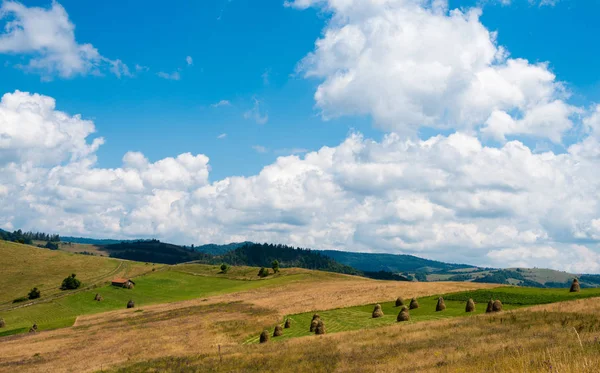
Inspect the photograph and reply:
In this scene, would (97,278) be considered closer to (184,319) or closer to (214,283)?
(214,283)

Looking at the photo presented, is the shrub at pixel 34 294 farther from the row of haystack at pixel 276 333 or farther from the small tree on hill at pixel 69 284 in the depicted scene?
the row of haystack at pixel 276 333

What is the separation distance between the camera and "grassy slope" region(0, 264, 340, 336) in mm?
100312

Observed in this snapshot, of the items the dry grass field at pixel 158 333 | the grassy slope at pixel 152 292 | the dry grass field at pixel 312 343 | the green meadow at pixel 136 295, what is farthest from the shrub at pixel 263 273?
the dry grass field at pixel 312 343

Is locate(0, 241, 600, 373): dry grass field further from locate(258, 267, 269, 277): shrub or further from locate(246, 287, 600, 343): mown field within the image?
locate(258, 267, 269, 277): shrub

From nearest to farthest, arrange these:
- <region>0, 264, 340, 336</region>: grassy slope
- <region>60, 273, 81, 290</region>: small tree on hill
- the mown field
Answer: the mown field
<region>0, 264, 340, 336</region>: grassy slope
<region>60, 273, 81, 290</region>: small tree on hill

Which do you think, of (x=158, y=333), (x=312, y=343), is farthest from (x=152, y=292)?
(x=312, y=343)

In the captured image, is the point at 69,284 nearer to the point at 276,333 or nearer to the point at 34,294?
the point at 34,294

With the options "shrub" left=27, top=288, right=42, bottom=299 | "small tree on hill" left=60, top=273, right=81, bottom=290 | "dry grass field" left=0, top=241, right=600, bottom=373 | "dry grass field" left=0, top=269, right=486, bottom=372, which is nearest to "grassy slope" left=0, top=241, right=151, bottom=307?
"shrub" left=27, top=288, right=42, bottom=299

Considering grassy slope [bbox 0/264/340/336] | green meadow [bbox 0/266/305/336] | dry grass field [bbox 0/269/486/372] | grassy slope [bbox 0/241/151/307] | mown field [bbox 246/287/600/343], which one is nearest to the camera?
dry grass field [bbox 0/269/486/372]

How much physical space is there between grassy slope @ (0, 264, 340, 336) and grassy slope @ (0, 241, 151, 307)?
13765 millimetres

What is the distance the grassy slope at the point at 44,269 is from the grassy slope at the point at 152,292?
1376cm

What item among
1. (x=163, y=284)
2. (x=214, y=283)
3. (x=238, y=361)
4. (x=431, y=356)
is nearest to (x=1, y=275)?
(x=163, y=284)

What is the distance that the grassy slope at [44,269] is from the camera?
128 m

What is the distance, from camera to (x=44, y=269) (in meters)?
146
